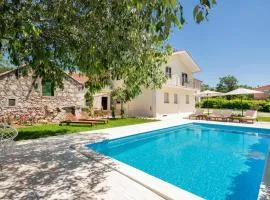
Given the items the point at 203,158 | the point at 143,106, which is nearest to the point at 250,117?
the point at 143,106

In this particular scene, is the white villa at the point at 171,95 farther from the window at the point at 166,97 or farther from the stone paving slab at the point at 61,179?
the stone paving slab at the point at 61,179

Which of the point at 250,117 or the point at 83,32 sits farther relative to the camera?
the point at 250,117

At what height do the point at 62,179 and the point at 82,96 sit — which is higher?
the point at 82,96

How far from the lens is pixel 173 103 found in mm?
28594

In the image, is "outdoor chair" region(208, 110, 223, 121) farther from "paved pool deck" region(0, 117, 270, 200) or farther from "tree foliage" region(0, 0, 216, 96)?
"tree foliage" region(0, 0, 216, 96)

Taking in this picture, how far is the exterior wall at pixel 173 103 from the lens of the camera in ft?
85.0

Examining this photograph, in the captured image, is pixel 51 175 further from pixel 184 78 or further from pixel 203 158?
pixel 184 78

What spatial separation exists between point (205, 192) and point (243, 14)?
697 inches

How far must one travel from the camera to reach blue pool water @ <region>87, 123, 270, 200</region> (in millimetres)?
6414

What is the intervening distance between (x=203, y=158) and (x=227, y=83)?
75.4m

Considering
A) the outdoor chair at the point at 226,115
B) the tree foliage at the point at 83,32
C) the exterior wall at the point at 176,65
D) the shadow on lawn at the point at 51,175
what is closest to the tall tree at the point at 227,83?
the exterior wall at the point at 176,65

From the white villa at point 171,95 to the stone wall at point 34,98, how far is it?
19.9 ft

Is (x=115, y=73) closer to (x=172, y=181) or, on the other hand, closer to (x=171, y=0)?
(x=172, y=181)

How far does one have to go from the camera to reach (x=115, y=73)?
22.6 ft
